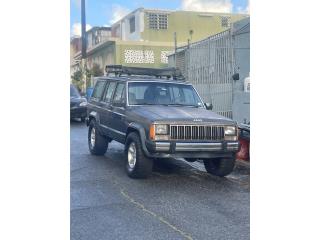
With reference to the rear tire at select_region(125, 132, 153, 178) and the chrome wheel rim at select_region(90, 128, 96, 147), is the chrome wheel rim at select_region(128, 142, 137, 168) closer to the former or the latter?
the rear tire at select_region(125, 132, 153, 178)

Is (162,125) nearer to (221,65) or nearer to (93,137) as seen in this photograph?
(93,137)

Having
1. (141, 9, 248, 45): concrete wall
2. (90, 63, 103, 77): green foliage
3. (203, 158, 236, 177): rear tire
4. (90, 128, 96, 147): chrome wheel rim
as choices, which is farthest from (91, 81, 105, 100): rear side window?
(141, 9, 248, 45): concrete wall

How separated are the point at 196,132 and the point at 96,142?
3.23m

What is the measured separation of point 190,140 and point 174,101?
4.41 feet

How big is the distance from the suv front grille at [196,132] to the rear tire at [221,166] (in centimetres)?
54

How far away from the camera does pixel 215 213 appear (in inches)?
207

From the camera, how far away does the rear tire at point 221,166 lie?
24.0 feet

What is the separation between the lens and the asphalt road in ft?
14.9

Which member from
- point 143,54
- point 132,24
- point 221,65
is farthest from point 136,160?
point 132,24

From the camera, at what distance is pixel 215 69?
14461 millimetres

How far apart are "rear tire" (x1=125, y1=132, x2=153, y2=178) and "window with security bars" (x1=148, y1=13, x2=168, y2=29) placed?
36489 millimetres
